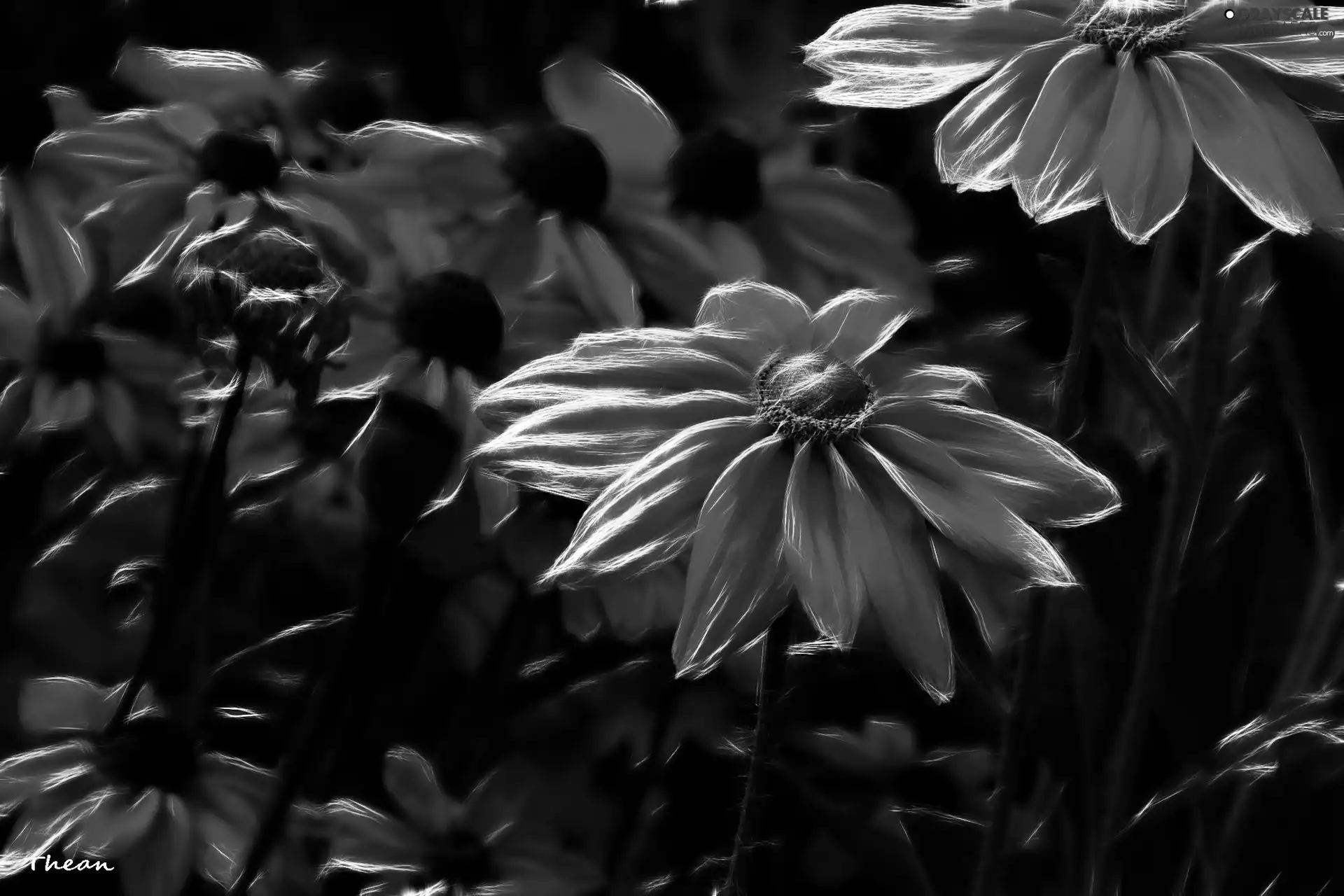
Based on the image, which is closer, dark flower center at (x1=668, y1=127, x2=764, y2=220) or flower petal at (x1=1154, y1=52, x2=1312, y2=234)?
flower petal at (x1=1154, y1=52, x2=1312, y2=234)

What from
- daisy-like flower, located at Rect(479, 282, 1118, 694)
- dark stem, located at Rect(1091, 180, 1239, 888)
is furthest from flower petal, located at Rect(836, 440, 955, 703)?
dark stem, located at Rect(1091, 180, 1239, 888)

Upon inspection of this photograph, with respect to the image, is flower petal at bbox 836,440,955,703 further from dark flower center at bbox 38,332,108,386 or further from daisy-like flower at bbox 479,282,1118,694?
dark flower center at bbox 38,332,108,386

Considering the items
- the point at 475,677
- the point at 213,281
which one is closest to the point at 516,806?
the point at 475,677

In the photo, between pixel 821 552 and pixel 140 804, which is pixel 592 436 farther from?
pixel 140 804

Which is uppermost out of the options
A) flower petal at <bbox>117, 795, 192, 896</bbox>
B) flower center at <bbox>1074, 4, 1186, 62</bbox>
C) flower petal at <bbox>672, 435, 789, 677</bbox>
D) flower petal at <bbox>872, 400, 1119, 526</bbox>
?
flower center at <bbox>1074, 4, 1186, 62</bbox>

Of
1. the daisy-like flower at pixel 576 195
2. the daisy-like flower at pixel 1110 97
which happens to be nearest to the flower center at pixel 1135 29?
the daisy-like flower at pixel 1110 97

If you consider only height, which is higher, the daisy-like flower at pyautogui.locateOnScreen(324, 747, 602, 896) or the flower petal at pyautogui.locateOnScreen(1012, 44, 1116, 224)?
the flower petal at pyautogui.locateOnScreen(1012, 44, 1116, 224)

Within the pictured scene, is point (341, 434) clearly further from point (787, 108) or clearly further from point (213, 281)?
point (787, 108)
